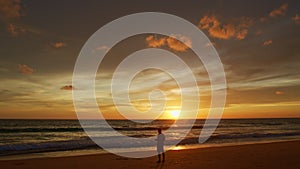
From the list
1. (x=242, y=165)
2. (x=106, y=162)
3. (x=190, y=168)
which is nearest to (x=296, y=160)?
(x=242, y=165)

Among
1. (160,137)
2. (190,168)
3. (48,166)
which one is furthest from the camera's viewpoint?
(160,137)

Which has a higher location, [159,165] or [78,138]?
[78,138]

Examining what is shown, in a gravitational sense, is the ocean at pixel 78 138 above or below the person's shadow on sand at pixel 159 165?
above

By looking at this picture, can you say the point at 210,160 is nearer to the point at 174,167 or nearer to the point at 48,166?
the point at 174,167

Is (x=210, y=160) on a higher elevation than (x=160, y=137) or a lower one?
lower

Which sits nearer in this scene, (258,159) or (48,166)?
(48,166)

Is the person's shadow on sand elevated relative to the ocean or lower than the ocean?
lower

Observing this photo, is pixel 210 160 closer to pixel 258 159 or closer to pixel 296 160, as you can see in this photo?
pixel 258 159

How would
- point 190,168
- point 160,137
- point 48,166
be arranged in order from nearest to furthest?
point 190,168
point 48,166
point 160,137

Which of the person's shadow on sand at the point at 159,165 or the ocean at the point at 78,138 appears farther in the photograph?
the ocean at the point at 78,138

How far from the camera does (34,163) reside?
1500 cm

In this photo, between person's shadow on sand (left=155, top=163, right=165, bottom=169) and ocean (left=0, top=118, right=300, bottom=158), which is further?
ocean (left=0, top=118, right=300, bottom=158)

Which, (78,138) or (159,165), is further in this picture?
(78,138)

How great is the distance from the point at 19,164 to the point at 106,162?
14.1 ft
